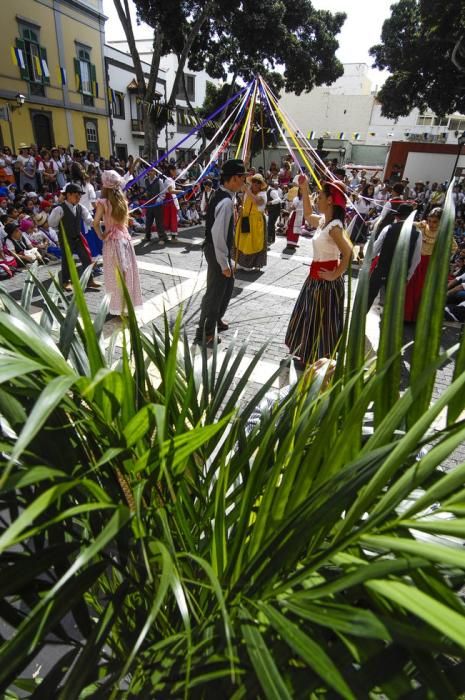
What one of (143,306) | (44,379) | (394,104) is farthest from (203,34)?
(44,379)

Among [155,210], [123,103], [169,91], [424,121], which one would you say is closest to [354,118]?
[424,121]

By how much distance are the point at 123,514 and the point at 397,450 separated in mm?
392

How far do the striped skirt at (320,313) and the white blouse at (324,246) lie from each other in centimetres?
22

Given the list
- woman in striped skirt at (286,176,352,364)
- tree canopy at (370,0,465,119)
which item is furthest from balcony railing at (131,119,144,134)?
woman in striped skirt at (286,176,352,364)

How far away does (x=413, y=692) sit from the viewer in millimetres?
536

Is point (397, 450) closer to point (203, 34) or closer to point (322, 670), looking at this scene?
point (322, 670)

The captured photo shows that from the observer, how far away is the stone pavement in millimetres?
4113

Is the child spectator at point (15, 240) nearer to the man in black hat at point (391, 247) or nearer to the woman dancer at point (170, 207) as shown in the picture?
the woman dancer at point (170, 207)

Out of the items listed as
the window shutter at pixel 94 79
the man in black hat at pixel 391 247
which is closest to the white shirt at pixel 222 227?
the man in black hat at pixel 391 247

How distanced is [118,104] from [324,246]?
1125 inches

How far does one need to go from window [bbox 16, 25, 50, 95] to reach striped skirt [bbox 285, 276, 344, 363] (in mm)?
20773

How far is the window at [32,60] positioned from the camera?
57.5 feet

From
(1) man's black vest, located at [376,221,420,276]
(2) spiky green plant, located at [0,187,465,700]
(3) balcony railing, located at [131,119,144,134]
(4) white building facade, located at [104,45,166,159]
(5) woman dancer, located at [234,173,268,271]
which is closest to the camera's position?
(2) spiky green plant, located at [0,187,465,700]

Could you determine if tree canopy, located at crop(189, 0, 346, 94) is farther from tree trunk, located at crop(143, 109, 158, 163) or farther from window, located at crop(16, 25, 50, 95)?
window, located at crop(16, 25, 50, 95)
